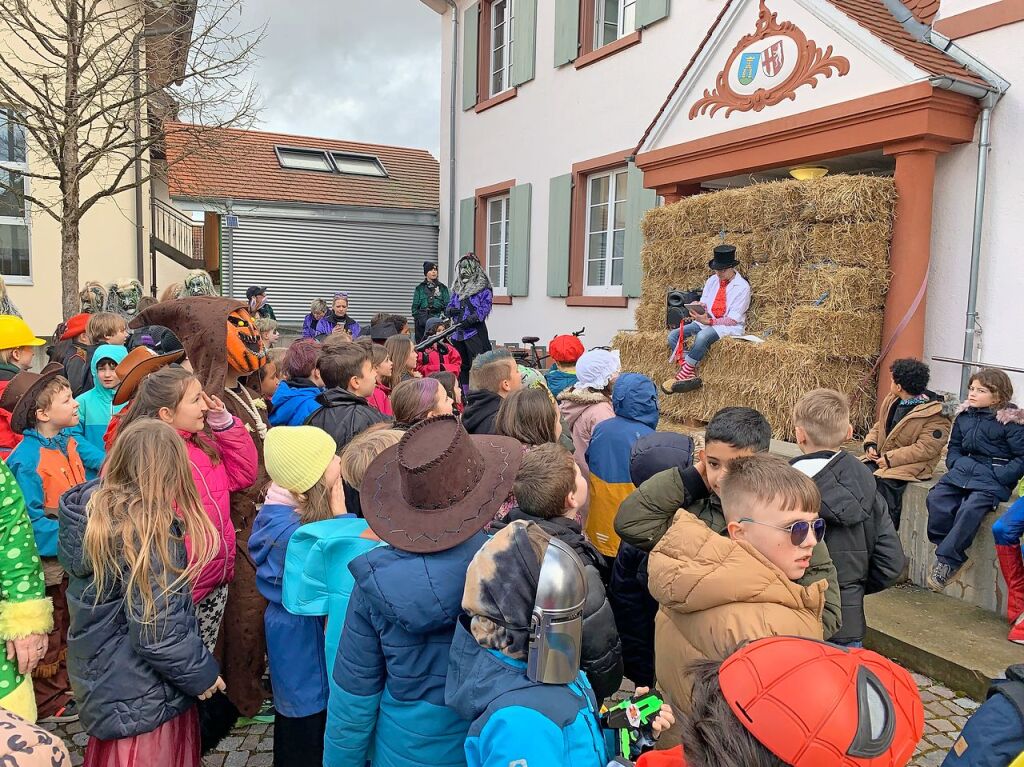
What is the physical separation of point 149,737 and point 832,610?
6.91 ft

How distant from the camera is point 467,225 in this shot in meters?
14.5

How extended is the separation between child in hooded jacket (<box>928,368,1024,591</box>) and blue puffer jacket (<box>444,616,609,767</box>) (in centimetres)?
363

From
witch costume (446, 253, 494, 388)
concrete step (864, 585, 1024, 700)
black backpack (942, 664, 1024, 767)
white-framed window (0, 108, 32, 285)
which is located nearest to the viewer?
black backpack (942, 664, 1024, 767)

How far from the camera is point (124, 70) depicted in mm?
9242

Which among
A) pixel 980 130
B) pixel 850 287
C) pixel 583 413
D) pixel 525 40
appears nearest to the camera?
pixel 583 413

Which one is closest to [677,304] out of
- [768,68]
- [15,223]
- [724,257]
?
[724,257]

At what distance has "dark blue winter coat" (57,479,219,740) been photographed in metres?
2.26

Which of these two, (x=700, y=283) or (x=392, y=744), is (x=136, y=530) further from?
(x=700, y=283)

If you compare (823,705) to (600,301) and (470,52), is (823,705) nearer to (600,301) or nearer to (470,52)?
(600,301)

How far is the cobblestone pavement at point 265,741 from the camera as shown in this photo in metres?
3.05

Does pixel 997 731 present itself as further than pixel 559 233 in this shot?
No

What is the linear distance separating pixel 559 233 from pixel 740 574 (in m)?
10.0

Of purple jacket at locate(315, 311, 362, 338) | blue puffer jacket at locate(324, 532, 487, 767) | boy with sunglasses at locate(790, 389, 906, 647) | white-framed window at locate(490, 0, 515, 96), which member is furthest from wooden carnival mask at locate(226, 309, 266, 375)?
white-framed window at locate(490, 0, 515, 96)

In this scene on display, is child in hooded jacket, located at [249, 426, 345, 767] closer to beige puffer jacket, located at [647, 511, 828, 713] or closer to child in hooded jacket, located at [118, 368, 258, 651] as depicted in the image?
child in hooded jacket, located at [118, 368, 258, 651]
